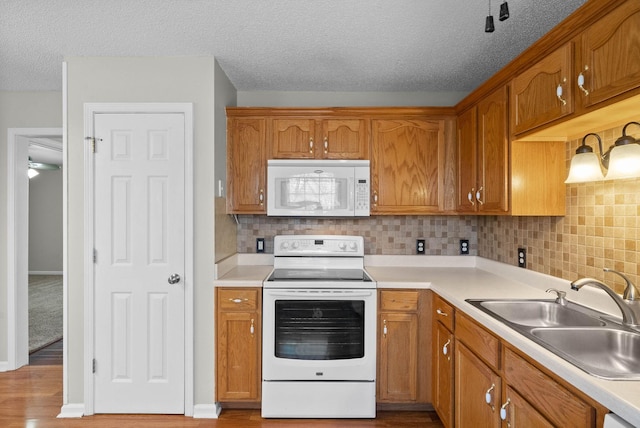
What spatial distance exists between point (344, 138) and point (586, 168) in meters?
1.58

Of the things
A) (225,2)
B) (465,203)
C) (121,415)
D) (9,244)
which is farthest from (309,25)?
(9,244)

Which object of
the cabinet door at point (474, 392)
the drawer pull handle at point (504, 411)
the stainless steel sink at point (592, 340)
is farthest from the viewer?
the cabinet door at point (474, 392)

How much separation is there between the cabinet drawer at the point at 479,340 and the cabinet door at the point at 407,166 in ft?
3.46

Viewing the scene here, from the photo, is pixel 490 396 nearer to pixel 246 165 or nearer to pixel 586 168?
A: pixel 586 168

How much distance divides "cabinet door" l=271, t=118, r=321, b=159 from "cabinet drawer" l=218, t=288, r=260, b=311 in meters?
1.04

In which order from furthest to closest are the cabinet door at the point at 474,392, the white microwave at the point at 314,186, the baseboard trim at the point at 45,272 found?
the baseboard trim at the point at 45,272 → the white microwave at the point at 314,186 → the cabinet door at the point at 474,392

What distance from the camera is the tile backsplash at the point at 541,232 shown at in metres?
1.63

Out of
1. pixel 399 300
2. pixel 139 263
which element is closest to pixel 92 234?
pixel 139 263

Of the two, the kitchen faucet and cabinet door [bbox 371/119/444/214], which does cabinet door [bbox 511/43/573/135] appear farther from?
cabinet door [bbox 371/119/444/214]

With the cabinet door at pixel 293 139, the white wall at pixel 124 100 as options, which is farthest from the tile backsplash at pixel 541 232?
the white wall at pixel 124 100

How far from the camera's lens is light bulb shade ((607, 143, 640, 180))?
143 centimetres

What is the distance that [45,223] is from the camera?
789 cm

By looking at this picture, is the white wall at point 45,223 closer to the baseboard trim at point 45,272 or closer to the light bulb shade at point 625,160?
the baseboard trim at point 45,272

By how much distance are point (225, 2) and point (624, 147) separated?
6.29ft
